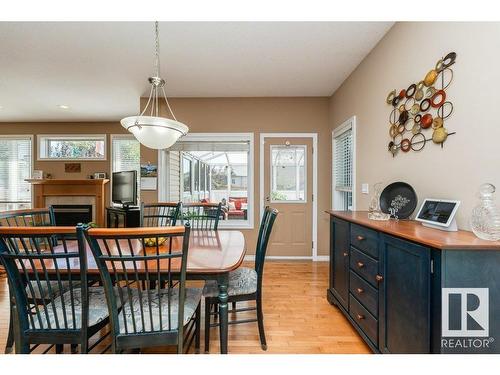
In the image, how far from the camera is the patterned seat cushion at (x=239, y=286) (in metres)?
1.78

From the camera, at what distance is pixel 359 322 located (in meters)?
1.91

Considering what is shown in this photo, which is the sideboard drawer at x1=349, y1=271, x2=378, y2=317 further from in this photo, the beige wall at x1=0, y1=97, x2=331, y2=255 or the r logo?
the beige wall at x1=0, y1=97, x2=331, y2=255

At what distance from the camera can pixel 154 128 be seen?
1.75 meters

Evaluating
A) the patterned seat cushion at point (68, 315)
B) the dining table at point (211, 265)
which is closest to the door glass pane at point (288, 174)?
the dining table at point (211, 265)

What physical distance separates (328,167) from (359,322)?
2532mm

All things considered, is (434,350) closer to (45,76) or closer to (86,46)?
(86,46)

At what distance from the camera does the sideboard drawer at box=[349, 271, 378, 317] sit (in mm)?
1678

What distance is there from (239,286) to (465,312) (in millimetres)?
1293

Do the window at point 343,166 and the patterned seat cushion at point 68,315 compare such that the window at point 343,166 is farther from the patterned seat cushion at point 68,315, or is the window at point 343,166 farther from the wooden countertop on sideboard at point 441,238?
the patterned seat cushion at point 68,315

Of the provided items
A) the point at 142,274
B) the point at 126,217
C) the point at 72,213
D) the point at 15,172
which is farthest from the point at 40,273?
the point at 15,172

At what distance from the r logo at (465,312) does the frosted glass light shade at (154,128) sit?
1.85m

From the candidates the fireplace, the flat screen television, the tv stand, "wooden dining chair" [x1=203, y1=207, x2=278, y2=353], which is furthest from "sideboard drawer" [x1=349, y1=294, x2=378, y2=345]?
the fireplace

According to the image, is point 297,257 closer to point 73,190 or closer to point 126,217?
point 126,217
